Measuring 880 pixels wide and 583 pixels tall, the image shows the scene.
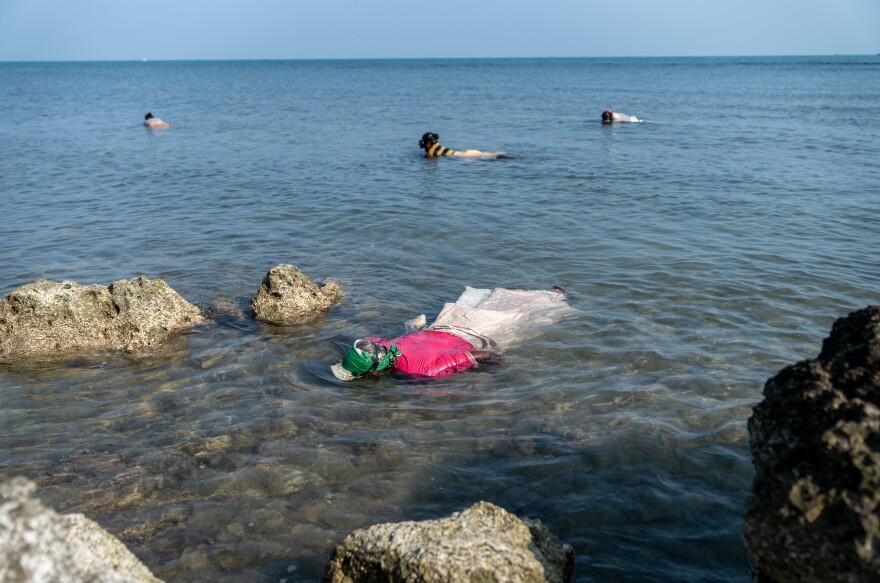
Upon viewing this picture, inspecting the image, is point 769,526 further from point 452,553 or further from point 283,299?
point 283,299

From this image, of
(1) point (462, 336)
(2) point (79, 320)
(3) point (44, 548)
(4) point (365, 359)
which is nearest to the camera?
(3) point (44, 548)

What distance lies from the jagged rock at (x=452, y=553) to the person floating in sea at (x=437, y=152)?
1790 centimetres

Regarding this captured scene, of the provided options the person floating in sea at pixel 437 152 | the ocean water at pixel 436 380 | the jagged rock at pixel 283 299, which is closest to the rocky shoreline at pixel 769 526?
the ocean water at pixel 436 380

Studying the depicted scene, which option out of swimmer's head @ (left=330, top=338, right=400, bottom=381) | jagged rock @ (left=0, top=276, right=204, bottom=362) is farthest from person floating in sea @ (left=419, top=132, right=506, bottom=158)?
swimmer's head @ (left=330, top=338, right=400, bottom=381)

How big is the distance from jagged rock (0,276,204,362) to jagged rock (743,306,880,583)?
22.6 ft

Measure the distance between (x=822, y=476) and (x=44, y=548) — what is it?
3190 mm

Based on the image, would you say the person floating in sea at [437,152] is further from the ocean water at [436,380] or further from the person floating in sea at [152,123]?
the person floating in sea at [152,123]

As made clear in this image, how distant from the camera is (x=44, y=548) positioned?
2.76 m

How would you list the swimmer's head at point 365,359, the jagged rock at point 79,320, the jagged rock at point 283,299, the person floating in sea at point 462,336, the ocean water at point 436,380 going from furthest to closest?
the jagged rock at point 283,299 → the jagged rock at point 79,320 → the person floating in sea at point 462,336 → the swimmer's head at point 365,359 → the ocean water at point 436,380

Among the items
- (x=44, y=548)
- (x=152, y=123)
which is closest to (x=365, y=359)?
(x=44, y=548)

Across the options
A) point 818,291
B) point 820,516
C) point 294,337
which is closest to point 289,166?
point 294,337

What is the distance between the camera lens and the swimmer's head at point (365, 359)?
7133 mm

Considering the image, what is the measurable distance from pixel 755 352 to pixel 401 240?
6816 mm

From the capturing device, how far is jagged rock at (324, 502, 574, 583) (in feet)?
11.1
